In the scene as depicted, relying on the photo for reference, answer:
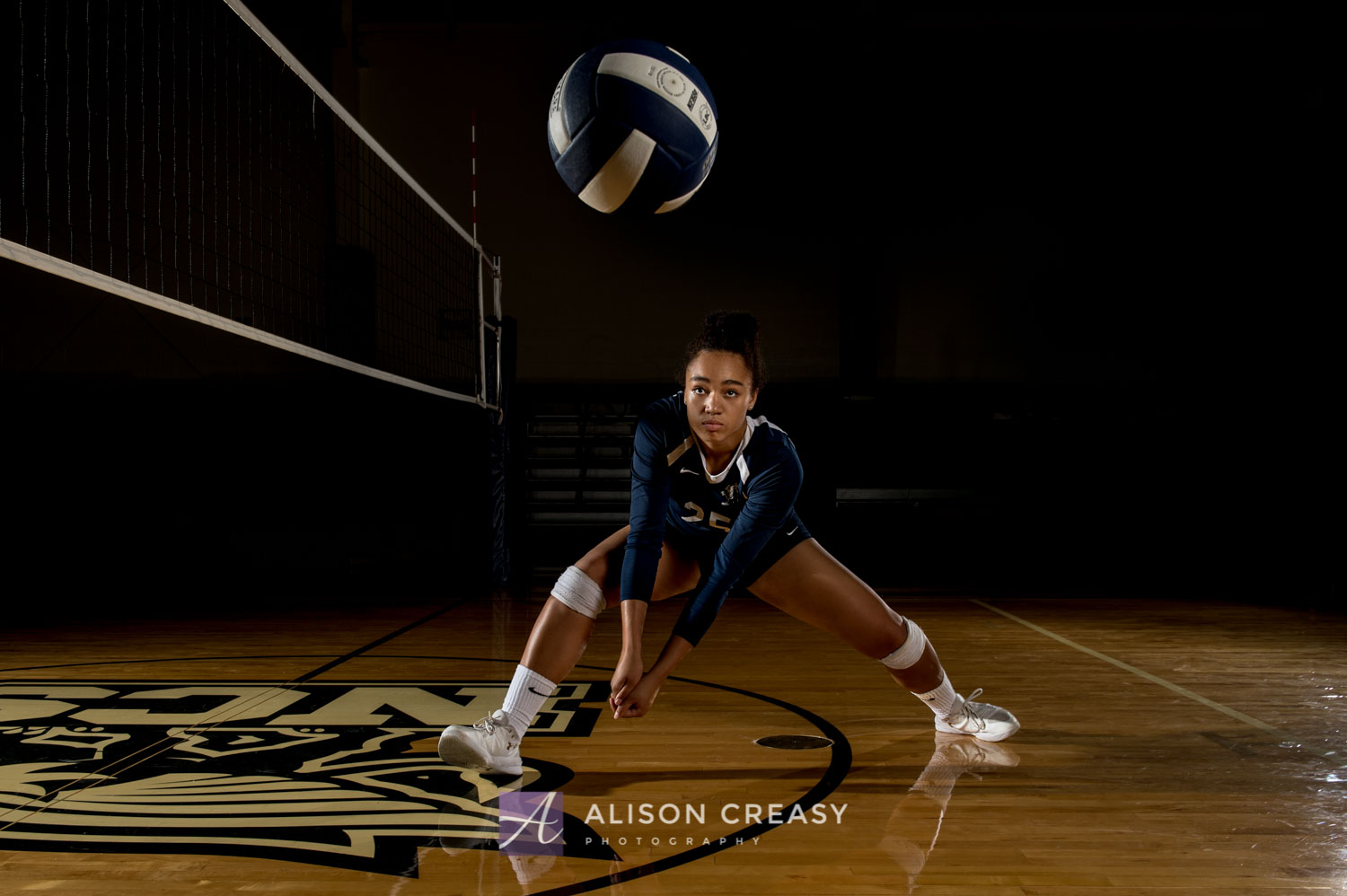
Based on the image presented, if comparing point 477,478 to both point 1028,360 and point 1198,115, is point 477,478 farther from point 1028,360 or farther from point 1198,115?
point 1198,115

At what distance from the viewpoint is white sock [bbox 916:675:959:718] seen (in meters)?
2.61

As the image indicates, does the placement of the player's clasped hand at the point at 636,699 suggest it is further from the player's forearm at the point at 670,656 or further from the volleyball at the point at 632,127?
the volleyball at the point at 632,127

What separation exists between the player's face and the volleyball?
2.91ft

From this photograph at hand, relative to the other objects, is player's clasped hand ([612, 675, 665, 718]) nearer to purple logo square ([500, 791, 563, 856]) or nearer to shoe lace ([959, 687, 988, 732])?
purple logo square ([500, 791, 563, 856])

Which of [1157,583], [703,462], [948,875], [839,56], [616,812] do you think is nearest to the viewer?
[948,875]

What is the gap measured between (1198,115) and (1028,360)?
2336 mm

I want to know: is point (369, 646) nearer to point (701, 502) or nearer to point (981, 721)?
point (701, 502)

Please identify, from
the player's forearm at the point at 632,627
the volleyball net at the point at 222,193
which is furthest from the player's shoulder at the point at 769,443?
the volleyball net at the point at 222,193

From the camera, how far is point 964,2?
25.9 ft

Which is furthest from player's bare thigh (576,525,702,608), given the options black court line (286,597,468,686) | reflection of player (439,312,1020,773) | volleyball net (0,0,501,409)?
black court line (286,597,468,686)

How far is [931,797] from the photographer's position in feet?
7.09

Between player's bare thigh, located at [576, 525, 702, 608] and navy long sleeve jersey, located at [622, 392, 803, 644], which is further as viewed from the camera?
player's bare thigh, located at [576, 525, 702, 608]

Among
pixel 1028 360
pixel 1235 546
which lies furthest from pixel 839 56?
pixel 1235 546

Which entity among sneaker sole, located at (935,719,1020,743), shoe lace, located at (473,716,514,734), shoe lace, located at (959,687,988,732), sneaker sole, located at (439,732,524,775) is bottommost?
sneaker sole, located at (935,719,1020,743)
